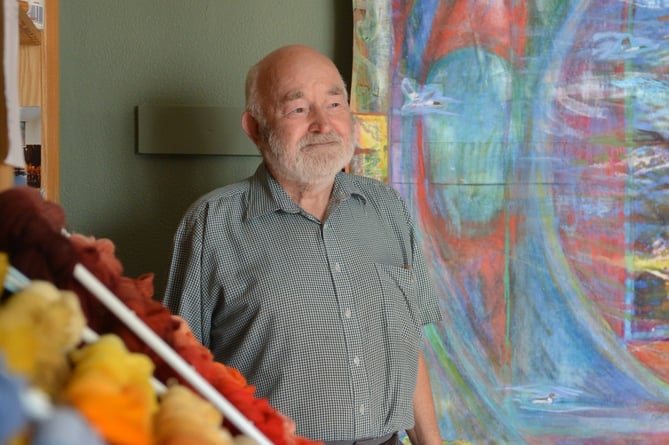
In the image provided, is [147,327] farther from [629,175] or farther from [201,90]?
[629,175]

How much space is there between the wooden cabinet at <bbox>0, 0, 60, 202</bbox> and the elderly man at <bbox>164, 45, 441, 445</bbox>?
16.7 inches

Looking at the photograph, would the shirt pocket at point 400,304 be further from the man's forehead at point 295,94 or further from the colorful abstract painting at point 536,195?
the man's forehead at point 295,94

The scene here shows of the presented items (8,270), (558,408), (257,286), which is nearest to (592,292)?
(558,408)

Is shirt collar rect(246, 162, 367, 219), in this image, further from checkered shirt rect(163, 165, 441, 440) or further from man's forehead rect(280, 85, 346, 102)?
man's forehead rect(280, 85, 346, 102)

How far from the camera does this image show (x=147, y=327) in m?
0.78

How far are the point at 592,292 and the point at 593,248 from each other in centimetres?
11

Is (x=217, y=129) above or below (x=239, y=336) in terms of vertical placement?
above

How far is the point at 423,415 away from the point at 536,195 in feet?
2.04

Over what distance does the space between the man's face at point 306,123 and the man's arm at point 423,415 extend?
19.8 inches

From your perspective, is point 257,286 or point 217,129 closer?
point 257,286

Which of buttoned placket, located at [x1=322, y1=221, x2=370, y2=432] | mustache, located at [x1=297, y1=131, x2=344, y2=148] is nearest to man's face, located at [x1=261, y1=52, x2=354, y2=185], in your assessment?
mustache, located at [x1=297, y1=131, x2=344, y2=148]

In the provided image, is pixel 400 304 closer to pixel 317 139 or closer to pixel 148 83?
pixel 317 139

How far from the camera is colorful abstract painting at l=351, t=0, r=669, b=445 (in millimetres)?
1936

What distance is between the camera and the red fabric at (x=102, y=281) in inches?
27.2
